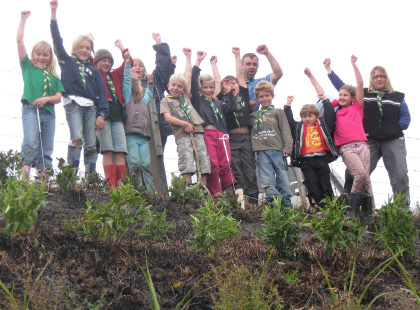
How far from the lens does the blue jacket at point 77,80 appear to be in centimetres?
750

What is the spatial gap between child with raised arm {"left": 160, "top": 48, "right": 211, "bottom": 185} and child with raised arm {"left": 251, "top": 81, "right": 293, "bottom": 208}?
0.79 metres

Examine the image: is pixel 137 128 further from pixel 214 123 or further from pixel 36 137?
pixel 36 137

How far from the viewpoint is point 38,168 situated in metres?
6.80

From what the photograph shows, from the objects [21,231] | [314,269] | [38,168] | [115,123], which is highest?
Answer: [115,123]

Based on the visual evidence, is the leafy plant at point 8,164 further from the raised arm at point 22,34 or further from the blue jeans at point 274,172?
the blue jeans at point 274,172

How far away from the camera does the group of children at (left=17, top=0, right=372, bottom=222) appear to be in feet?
24.4

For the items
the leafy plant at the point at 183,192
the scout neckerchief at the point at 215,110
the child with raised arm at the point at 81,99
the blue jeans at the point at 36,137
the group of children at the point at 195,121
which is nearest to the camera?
the leafy plant at the point at 183,192


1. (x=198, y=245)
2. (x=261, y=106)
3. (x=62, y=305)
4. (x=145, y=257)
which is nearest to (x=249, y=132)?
(x=261, y=106)

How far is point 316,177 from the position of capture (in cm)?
791

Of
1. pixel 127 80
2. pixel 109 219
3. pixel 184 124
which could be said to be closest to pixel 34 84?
pixel 127 80

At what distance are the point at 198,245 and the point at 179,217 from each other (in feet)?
5.80

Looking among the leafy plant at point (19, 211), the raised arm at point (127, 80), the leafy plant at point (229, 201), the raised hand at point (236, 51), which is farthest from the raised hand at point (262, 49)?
the leafy plant at point (19, 211)

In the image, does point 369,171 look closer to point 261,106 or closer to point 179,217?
point 261,106

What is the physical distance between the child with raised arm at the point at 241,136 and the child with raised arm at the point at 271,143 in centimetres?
13
